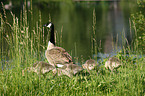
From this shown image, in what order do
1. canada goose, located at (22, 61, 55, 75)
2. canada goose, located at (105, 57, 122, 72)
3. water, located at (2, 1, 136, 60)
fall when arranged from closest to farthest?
1. canada goose, located at (22, 61, 55, 75)
2. canada goose, located at (105, 57, 122, 72)
3. water, located at (2, 1, 136, 60)

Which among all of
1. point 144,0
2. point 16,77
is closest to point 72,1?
point 144,0

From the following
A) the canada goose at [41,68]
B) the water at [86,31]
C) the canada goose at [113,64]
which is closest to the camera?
the canada goose at [41,68]

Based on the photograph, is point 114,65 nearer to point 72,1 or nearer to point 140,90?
point 140,90

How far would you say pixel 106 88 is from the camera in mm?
5754

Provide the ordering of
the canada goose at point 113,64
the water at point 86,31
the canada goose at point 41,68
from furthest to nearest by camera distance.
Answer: the water at point 86,31
the canada goose at point 113,64
the canada goose at point 41,68

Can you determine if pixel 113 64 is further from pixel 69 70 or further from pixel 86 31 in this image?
pixel 86 31

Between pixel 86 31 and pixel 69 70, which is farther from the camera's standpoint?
pixel 86 31

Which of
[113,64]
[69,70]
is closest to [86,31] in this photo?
[113,64]

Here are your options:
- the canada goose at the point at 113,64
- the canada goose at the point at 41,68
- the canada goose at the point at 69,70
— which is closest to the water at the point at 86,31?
the canada goose at the point at 113,64

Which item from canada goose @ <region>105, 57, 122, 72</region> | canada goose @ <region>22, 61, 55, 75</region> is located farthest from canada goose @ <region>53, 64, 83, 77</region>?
canada goose @ <region>105, 57, 122, 72</region>

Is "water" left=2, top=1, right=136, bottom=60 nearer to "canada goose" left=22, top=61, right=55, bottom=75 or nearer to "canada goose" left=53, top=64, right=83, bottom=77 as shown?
"canada goose" left=53, top=64, right=83, bottom=77

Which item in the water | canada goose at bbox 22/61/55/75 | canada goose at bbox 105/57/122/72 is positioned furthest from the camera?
the water

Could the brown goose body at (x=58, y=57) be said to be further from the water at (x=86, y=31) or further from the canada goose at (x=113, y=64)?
the canada goose at (x=113, y=64)

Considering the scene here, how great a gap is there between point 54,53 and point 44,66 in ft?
A: 3.15
